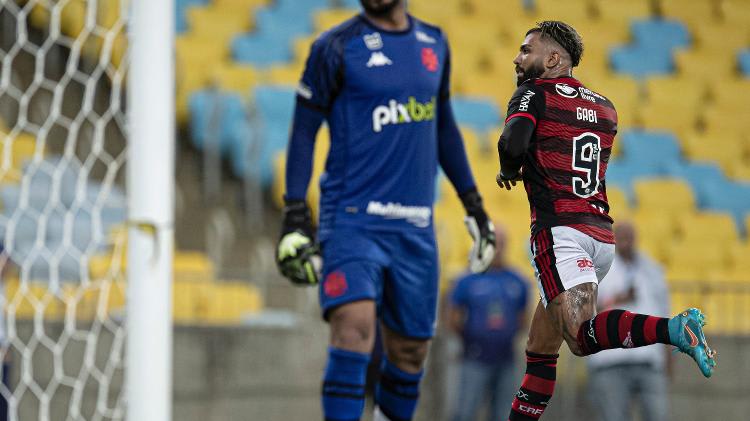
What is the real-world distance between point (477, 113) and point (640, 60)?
332cm

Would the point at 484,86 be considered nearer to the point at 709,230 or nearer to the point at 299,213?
the point at 709,230

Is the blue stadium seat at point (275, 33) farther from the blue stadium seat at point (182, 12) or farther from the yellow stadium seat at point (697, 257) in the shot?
the yellow stadium seat at point (697, 257)

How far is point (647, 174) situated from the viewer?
507 inches

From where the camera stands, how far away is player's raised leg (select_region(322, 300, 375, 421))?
13.4 feet

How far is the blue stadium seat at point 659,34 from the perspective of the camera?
1526 cm

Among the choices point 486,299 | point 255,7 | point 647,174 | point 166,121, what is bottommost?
point 486,299

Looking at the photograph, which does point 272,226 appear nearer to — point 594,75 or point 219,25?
point 219,25

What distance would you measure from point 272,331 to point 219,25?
5067mm

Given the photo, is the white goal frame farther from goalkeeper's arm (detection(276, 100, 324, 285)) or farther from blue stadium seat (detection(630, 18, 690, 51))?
blue stadium seat (detection(630, 18, 690, 51))

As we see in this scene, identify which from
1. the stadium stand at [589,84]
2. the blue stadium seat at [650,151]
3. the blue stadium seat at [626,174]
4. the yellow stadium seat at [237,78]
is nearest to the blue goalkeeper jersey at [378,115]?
the stadium stand at [589,84]

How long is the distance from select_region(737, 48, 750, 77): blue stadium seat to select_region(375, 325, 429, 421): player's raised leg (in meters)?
11.6

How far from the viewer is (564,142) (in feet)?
5.69

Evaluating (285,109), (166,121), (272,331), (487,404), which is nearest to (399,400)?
(166,121)

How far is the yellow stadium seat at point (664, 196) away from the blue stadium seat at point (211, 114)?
433cm
